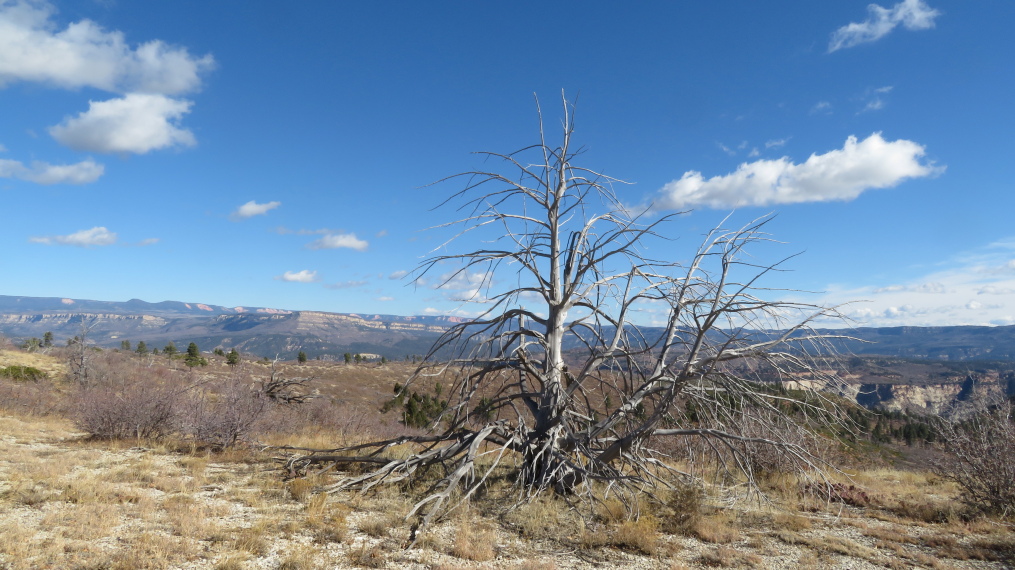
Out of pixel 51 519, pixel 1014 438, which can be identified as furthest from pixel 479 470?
pixel 1014 438

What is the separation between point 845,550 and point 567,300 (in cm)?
531

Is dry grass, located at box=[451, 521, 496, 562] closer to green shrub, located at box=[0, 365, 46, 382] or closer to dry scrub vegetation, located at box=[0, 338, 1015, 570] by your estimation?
dry scrub vegetation, located at box=[0, 338, 1015, 570]

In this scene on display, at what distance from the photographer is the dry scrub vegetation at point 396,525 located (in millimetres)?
6289

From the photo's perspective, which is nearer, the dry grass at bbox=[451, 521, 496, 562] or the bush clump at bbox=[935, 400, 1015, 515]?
the dry grass at bbox=[451, 521, 496, 562]

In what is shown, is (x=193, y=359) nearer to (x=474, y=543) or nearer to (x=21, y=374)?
(x=21, y=374)

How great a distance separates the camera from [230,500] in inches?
336

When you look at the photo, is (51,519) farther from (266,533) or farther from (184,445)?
(184,445)

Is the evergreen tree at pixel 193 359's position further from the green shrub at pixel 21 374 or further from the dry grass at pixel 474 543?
the dry grass at pixel 474 543

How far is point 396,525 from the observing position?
7652mm

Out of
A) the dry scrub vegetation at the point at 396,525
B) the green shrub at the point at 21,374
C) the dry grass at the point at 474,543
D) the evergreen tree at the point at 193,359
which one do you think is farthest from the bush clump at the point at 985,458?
the evergreen tree at the point at 193,359

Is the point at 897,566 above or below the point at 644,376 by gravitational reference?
below

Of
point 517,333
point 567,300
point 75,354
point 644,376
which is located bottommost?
point 75,354

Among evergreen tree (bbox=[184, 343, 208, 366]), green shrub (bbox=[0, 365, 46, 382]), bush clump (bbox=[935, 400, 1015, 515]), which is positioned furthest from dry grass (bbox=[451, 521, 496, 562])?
evergreen tree (bbox=[184, 343, 208, 366])

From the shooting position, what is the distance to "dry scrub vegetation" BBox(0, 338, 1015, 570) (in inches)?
248
